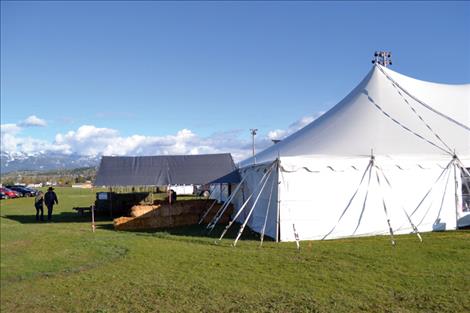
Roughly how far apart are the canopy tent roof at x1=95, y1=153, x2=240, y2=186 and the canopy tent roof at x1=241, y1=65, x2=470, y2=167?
432cm

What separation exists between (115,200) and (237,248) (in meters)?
11.4

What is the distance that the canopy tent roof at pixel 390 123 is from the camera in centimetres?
1345

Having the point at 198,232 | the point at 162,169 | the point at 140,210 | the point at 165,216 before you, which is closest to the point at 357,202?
the point at 198,232

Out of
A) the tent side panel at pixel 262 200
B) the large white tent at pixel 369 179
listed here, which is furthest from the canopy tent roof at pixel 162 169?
the large white tent at pixel 369 179

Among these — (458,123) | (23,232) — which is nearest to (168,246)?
(23,232)

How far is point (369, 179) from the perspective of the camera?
506 inches

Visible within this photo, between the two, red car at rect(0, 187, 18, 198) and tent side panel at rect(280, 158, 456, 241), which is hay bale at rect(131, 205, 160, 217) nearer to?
tent side panel at rect(280, 158, 456, 241)

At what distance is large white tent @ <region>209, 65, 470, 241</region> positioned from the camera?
41.1 feet

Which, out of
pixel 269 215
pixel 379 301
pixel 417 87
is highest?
pixel 417 87

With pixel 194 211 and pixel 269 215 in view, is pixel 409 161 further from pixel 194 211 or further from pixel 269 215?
pixel 194 211

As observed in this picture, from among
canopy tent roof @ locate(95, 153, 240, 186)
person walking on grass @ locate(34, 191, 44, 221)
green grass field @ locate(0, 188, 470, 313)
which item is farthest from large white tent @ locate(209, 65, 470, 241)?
person walking on grass @ locate(34, 191, 44, 221)

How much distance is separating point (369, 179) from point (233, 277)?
6219 mm

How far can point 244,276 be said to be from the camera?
8172mm

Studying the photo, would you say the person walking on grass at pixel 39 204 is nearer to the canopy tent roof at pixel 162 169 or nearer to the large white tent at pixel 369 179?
the canopy tent roof at pixel 162 169
